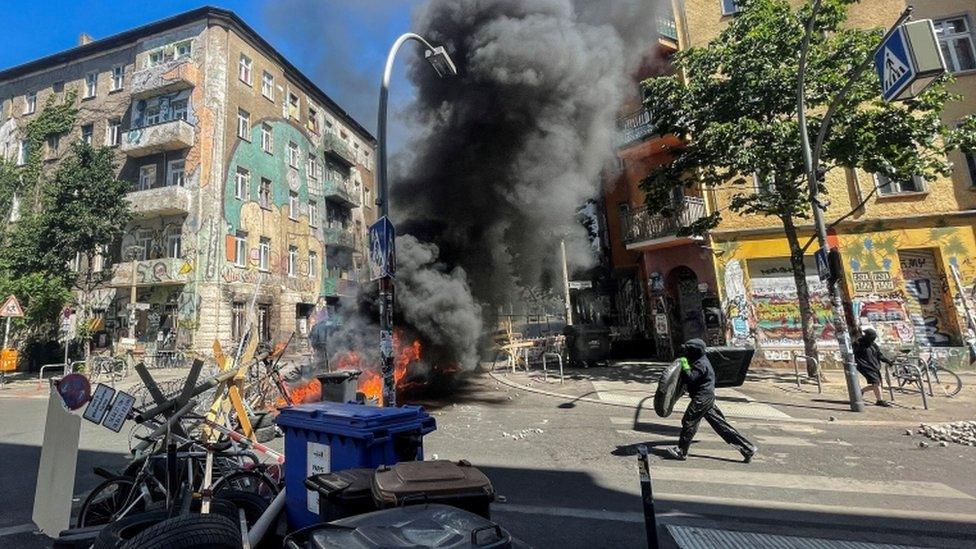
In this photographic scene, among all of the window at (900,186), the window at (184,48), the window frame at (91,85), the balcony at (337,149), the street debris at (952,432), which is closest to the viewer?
the street debris at (952,432)

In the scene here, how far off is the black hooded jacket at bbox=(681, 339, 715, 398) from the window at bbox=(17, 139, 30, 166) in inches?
1295

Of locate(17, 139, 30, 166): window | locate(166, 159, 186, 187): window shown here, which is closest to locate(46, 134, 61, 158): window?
locate(17, 139, 30, 166): window

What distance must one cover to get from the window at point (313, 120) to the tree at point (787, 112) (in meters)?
23.8

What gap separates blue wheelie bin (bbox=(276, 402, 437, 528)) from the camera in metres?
3.10

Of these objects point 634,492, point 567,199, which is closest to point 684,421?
point 634,492

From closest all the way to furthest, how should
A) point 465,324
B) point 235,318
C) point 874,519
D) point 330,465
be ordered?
point 330,465, point 874,519, point 465,324, point 235,318

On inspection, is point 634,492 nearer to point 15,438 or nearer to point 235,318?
point 15,438

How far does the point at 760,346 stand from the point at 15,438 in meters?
17.0

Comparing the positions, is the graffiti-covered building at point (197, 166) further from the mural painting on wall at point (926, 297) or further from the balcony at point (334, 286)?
the mural painting on wall at point (926, 297)

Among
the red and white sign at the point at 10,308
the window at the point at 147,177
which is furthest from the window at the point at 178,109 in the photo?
the red and white sign at the point at 10,308

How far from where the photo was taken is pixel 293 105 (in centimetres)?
2780

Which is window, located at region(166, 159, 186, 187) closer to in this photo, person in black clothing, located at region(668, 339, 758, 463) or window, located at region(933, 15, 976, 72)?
person in black clothing, located at region(668, 339, 758, 463)

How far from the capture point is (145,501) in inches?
130

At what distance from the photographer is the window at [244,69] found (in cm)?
2322
